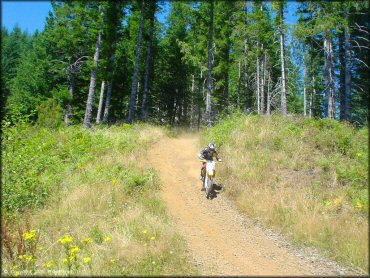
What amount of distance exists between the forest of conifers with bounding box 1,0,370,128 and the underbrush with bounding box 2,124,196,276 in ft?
23.0

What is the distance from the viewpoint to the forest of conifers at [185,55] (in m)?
21.4

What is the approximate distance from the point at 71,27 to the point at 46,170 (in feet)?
55.2

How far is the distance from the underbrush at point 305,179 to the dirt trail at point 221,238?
0.60 meters

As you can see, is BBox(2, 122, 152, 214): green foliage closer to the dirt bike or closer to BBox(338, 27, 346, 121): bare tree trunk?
the dirt bike

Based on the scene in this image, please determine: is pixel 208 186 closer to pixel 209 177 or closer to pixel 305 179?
pixel 209 177

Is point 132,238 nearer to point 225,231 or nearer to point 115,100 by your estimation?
point 225,231

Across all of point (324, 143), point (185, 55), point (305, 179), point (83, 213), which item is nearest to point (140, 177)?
point (83, 213)

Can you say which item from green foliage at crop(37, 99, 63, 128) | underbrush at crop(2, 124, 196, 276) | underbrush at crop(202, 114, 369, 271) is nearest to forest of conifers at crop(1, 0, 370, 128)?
green foliage at crop(37, 99, 63, 128)

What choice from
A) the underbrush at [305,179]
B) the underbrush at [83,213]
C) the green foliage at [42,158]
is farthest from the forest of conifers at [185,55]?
the underbrush at [83,213]

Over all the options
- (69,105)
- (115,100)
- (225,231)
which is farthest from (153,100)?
(225,231)

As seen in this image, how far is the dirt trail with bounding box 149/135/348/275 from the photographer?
7551 millimetres

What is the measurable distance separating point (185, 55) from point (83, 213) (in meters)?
20.1

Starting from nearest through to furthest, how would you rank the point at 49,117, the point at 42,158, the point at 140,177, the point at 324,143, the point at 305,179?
1. the point at 305,179
2. the point at 140,177
3. the point at 42,158
4. the point at 324,143
5. the point at 49,117

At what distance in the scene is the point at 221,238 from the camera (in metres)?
9.48
